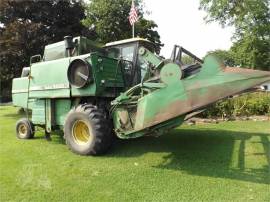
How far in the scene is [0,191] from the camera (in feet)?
17.6

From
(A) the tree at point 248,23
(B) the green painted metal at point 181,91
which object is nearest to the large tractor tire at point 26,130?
(B) the green painted metal at point 181,91

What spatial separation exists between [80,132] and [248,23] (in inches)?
1110

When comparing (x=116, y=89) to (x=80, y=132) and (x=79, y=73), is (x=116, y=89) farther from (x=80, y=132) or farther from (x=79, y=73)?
(x=80, y=132)

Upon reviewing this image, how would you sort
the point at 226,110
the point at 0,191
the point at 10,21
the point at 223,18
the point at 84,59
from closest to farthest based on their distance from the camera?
the point at 0,191 → the point at 84,59 → the point at 226,110 → the point at 10,21 → the point at 223,18

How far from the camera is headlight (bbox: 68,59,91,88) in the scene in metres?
Result: 7.13

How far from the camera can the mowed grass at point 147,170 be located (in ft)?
16.6

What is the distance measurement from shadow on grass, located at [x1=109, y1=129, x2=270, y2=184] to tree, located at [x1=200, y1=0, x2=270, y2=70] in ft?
81.9

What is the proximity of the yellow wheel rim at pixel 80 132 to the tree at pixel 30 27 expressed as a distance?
10.6 m

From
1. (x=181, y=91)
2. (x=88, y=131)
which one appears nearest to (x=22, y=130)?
(x=88, y=131)

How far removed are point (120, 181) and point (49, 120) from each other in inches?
142

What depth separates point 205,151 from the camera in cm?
720

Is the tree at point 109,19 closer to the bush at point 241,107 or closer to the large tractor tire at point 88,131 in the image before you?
the bush at point 241,107

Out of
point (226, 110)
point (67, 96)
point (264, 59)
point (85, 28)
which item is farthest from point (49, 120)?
point (264, 59)

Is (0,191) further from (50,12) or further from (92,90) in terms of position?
(50,12)
